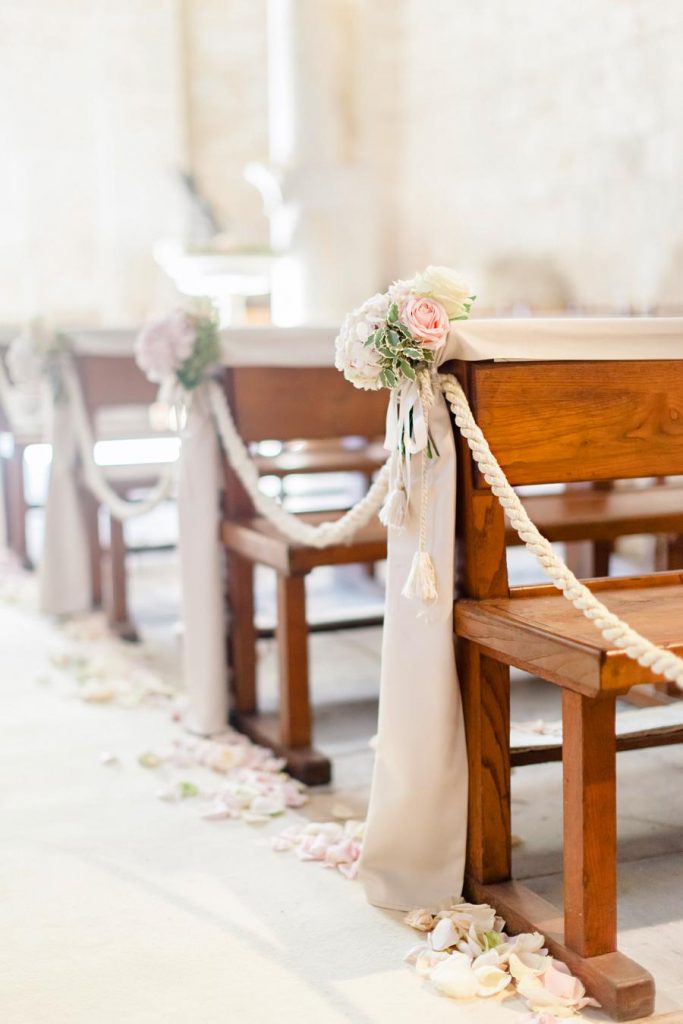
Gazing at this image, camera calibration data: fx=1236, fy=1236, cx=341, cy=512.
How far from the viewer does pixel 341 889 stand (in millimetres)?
2742

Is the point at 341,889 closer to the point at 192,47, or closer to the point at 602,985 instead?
the point at 602,985

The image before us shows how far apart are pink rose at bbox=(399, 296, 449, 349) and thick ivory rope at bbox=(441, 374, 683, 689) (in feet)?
0.40

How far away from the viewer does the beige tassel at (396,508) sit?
8.49ft

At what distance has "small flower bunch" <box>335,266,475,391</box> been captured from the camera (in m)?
2.46

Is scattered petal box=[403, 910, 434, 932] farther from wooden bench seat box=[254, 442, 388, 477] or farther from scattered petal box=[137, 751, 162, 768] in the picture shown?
wooden bench seat box=[254, 442, 388, 477]

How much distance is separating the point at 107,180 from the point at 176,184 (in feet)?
2.47

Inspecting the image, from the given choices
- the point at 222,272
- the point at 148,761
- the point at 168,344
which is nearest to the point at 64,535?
the point at 168,344

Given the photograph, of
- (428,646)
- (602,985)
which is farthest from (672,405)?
(602,985)

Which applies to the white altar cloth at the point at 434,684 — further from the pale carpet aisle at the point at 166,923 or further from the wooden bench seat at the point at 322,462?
the wooden bench seat at the point at 322,462

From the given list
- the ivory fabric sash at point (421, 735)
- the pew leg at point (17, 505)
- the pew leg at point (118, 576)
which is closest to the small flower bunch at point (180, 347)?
the ivory fabric sash at point (421, 735)

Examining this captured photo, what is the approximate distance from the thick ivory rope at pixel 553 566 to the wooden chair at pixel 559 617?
0.17 ft

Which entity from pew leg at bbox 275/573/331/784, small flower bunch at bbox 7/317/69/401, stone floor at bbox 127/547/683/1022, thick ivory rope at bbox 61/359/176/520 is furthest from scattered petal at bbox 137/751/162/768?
small flower bunch at bbox 7/317/69/401

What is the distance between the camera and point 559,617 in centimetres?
239

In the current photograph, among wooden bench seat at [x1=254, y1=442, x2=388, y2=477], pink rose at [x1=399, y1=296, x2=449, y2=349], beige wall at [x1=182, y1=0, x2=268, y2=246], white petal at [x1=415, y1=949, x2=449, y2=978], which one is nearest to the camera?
white petal at [x1=415, y1=949, x2=449, y2=978]
